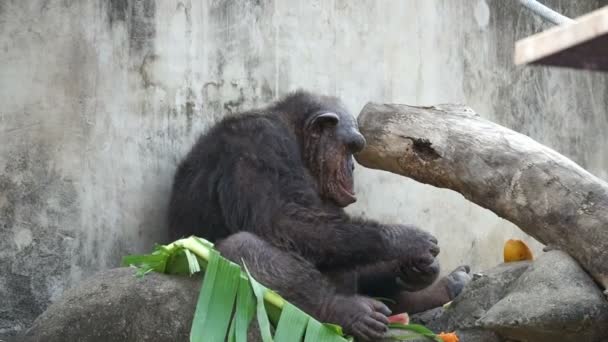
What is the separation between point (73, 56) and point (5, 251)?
3.71 feet

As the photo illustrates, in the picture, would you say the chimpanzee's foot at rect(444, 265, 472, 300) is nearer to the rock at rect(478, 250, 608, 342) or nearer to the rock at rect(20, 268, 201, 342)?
the rock at rect(478, 250, 608, 342)

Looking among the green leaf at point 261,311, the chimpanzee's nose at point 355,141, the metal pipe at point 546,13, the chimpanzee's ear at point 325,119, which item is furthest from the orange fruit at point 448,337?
the metal pipe at point 546,13

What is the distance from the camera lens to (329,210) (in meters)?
4.81

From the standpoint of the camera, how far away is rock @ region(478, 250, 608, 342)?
400 centimetres

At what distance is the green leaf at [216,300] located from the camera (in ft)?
12.6

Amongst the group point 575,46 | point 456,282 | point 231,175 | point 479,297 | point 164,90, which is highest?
point 575,46

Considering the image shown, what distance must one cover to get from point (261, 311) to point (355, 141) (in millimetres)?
1708

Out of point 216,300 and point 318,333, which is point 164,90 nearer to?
point 216,300

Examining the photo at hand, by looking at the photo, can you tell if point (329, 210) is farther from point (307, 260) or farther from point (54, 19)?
point (54, 19)

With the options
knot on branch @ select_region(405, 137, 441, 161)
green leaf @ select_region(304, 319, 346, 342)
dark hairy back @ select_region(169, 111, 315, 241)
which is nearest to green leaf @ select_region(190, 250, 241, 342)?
green leaf @ select_region(304, 319, 346, 342)

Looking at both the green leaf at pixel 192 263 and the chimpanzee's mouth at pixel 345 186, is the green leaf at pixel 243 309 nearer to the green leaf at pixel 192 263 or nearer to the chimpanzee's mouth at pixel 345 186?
A: the green leaf at pixel 192 263

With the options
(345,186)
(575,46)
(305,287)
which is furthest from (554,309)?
(575,46)

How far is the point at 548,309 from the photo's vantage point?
3996 mm

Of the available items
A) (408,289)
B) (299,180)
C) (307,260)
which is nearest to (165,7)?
(299,180)
